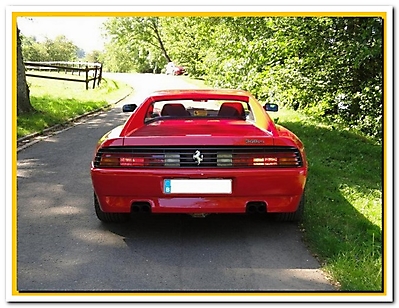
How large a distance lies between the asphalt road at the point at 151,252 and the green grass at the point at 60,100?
4515 mm

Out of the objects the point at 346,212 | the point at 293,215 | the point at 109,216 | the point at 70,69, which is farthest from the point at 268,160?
the point at 70,69

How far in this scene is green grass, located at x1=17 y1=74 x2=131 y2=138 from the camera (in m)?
10.3

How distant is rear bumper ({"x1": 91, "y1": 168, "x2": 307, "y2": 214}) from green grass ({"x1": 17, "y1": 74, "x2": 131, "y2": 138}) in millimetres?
5349

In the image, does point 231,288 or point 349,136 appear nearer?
point 231,288

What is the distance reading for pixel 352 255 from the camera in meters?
3.74

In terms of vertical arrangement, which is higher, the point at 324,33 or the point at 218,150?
the point at 324,33

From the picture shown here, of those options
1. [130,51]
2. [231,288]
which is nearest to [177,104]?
[231,288]

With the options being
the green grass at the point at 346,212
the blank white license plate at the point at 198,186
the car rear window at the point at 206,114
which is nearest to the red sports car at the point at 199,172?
the blank white license plate at the point at 198,186

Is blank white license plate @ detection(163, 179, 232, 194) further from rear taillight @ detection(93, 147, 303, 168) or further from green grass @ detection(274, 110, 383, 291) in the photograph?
green grass @ detection(274, 110, 383, 291)
